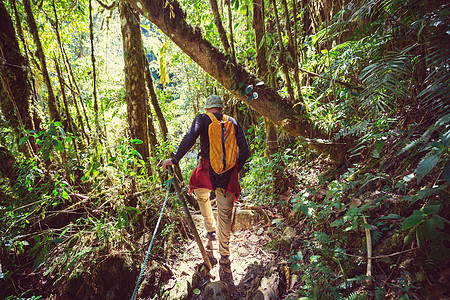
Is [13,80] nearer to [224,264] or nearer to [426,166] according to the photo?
[224,264]

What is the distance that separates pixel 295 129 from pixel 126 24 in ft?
11.0

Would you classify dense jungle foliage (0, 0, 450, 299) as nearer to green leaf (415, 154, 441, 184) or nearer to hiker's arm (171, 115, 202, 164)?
green leaf (415, 154, 441, 184)

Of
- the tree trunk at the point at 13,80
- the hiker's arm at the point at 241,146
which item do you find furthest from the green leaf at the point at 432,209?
the tree trunk at the point at 13,80

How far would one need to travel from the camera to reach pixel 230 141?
281 cm

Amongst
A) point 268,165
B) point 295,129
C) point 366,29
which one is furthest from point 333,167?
point 366,29

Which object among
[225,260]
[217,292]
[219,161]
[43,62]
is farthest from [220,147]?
[43,62]

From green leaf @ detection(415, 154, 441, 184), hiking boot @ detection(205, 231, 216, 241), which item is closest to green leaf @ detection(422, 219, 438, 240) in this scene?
green leaf @ detection(415, 154, 441, 184)

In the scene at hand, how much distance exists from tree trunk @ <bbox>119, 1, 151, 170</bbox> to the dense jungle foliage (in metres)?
0.02

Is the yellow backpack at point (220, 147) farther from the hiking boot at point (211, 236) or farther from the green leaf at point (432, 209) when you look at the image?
the green leaf at point (432, 209)

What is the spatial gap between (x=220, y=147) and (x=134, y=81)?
6.98 ft

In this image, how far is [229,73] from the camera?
299cm

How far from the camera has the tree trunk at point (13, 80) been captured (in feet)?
9.52

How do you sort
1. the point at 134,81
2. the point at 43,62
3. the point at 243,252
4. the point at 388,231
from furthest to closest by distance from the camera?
the point at 134,81, the point at 243,252, the point at 43,62, the point at 388,231

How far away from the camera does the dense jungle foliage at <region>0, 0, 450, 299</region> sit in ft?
5.15
